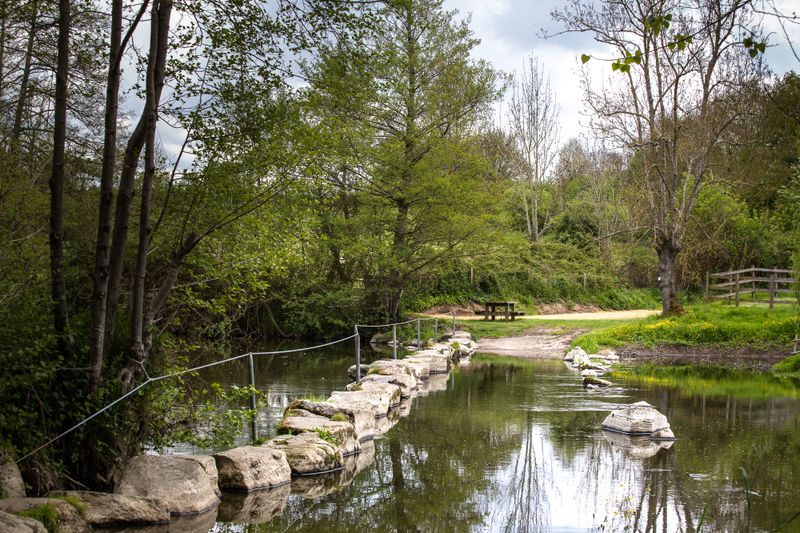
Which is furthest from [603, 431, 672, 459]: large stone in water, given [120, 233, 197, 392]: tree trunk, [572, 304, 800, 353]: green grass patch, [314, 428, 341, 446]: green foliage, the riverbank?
[572, 304, 800, 353]: green grass patch

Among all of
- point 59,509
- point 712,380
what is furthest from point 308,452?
point 712,380

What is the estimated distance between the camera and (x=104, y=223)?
638cm

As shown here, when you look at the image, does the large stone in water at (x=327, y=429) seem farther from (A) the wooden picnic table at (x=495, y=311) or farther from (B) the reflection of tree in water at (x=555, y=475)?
(A) the wooden picnic table at (x=495, y=311)

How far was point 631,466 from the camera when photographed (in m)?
7.81

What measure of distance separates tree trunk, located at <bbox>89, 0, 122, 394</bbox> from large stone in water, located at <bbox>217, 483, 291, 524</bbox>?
155 centimetres

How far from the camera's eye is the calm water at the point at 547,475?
6059mm

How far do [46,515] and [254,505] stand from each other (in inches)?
77.8

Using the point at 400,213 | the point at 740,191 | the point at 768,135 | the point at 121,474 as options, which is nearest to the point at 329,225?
the point at 400,213

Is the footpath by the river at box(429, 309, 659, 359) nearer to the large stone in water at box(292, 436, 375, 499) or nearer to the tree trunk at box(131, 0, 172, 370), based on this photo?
the large stone in water at box(292, 436, 375, 499)

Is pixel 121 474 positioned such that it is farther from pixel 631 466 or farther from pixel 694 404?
pixel 694 404

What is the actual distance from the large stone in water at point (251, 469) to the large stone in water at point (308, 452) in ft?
0.89

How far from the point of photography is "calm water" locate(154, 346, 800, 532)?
606 centimetres

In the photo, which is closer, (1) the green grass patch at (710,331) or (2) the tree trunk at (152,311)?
(2) the tree trunk at (152,311)

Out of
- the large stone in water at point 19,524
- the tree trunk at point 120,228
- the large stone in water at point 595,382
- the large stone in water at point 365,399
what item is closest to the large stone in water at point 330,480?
the large stone in water at point 365,399
